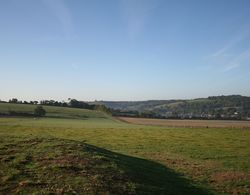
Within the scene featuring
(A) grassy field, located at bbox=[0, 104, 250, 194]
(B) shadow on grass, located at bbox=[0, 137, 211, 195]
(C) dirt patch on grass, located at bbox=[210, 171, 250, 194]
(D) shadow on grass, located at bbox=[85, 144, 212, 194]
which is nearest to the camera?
(B) shadow on grass, located at bbox=[0, 137, 211, 195]

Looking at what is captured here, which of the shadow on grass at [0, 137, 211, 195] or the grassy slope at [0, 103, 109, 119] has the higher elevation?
Answer: the grassy slope at [0, 103, 109, 119]

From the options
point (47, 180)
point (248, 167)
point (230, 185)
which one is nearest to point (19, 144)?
point (47, 180)

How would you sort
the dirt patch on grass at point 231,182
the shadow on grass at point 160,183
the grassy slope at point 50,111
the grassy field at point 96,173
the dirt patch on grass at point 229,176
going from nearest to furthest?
the grassy field at point 96,173 → the shadow on grass at point 160,183 → the dirt patch on grass at point 231,182 → the dirt patch on grass at point 229,176 → the grassy slope at point 50,111

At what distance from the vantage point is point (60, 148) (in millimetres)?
23750

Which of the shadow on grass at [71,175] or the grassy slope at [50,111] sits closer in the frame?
the shadow on grass at [71,175]

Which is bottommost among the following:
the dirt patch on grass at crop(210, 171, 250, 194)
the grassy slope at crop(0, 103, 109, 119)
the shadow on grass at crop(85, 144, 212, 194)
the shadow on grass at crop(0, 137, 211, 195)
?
the dirt patch on grass at crop(210, 171, 250, 194)

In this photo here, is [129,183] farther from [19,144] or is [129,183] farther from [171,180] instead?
[19,144]

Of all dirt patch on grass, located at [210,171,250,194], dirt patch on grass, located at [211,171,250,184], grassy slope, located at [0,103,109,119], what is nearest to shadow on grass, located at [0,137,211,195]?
dirt patch on grass, located at [210,171,250,194]

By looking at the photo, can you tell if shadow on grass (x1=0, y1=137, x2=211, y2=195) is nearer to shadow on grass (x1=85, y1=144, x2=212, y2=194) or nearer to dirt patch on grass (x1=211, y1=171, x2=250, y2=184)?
shadow on grass (x1=85, y1=144, x2=212, y2=194)

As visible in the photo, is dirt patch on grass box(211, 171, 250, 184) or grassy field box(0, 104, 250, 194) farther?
dirt patch on grass box(211, 171, 250, 184)

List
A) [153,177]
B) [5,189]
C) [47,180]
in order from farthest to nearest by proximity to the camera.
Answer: [153,177], [47,180], [5,189]

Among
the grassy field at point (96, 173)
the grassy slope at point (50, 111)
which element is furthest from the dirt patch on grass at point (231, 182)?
the grassy slope at point (50, 111)

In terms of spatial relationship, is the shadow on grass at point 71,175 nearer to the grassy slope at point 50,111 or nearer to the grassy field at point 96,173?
the grassy field at point 96,173

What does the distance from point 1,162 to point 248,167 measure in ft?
63.4
